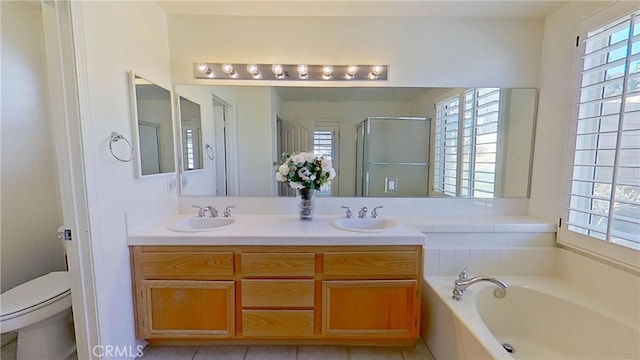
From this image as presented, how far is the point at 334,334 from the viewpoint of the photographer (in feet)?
5.79

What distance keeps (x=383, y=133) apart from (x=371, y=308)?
4.42 ft

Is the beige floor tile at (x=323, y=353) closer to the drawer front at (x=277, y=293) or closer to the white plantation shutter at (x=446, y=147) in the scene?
Result: the drawer front at (x=277, y=293)

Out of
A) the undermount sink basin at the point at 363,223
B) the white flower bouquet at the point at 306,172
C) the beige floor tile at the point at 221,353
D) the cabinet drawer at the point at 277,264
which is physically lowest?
the beige floor tile at the point at 221,353

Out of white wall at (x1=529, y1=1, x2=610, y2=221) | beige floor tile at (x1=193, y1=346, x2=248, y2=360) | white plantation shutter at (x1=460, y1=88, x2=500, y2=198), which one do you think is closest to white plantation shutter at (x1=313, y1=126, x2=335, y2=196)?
white plantation shutter at (x1=460, y1=88, x2=500, y2=198)

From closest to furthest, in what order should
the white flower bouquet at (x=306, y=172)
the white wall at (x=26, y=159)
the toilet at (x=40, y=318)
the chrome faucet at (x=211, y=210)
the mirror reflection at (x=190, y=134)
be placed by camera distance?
the toilet at (x=40, y=318), the white wall at (x=26, y=159), the white flower bouquet at (x=306, y=172), the chrome faucet at (x=211, y=210), the mirror reflection at (x=190, y=134)

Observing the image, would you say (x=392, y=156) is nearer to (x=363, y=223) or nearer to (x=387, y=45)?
(x=363, y=223)

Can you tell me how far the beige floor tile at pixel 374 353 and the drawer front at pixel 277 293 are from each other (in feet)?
1.53

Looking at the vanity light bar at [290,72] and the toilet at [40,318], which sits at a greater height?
the vanity light bar at [290,72]

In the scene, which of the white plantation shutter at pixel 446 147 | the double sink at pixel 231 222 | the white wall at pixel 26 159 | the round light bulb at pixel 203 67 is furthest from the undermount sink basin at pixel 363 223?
the white wall at pixel 26 159

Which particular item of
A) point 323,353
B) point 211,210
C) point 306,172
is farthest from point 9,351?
point 306,172

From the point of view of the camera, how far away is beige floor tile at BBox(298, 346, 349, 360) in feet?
5.82

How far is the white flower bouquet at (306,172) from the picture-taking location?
1994mm

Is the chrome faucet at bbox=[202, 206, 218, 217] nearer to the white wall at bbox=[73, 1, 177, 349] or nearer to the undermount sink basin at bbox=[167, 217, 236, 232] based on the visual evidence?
the undermount sink basin at bbox=[167, 217, 236, 232]

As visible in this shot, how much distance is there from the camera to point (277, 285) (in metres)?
1.73
